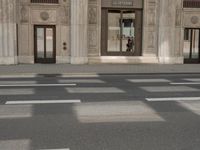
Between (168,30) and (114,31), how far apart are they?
135 inches

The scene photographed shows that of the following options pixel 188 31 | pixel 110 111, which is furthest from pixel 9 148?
pixel 188 31

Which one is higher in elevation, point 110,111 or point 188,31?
point 188,31

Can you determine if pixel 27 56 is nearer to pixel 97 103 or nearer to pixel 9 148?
pixel 97 103

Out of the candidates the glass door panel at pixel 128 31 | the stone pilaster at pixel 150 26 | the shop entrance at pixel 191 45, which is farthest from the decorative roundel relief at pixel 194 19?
the glass door panel at pixel 128 31

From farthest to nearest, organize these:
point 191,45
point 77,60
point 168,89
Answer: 1. point 191,45
2. point 77,60
3. point 168,89

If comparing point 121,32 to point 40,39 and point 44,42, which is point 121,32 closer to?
point 44,42

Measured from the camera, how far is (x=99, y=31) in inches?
948

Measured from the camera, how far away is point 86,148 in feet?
19.2

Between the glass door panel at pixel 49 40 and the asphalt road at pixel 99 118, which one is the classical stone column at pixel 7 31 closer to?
the glass door panel at pixel 49 40

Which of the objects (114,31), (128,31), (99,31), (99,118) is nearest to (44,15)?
(99,31)

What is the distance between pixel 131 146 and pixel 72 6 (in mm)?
→ 18174

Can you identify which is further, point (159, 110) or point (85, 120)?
point (159, 110)

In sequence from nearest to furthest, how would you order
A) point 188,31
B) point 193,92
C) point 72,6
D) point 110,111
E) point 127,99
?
point 110,111
point 127,99
point 193,92
point 72,6
point 188,31

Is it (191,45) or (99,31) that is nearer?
(99,31)
